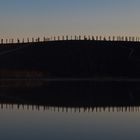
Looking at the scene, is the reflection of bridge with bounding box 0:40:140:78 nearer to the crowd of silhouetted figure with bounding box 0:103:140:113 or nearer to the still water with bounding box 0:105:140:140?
the crowd of silhouetted figure with bounding box 0:103:140:113

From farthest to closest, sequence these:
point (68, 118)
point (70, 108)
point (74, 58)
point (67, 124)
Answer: point (74, 58), point (70, 108), point (68, 118), point (67, 124)

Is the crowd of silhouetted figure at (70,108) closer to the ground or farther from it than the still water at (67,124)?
closer to the ground

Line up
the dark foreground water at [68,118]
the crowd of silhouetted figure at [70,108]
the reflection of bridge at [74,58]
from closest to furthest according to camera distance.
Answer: the dark foreground water at [68,118] → the crowd of silhouetted figure at [70,108] → the reflection of bridge at [74,58]

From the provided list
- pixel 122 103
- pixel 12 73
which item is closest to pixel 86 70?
pixel 12 73

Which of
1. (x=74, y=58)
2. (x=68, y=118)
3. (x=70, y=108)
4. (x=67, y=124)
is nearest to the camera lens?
(x=67, y=124)

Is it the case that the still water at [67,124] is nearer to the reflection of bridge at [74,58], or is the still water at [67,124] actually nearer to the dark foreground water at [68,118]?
the dark foreground water at [68,118]

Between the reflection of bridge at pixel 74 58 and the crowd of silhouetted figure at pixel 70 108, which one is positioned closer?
the crowd of silhouetted figure at pixel 70 108

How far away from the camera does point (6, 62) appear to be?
11888 cm

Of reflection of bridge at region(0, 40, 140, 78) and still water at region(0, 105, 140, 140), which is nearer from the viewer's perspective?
still water at region(0, 105, 140, 140)

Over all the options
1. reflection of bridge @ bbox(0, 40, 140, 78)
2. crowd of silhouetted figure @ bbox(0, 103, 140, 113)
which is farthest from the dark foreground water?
reflection of bridge @ bbox(0, 40, 140, 78)

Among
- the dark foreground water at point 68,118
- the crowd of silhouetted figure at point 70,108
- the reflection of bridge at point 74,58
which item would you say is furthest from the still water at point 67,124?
the reflection of bridge at point 74,58

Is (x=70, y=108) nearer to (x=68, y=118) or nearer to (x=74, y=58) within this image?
(x=68, y=118)

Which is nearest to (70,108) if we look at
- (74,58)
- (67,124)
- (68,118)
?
(68,118)

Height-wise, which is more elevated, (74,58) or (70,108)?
(74,58)
